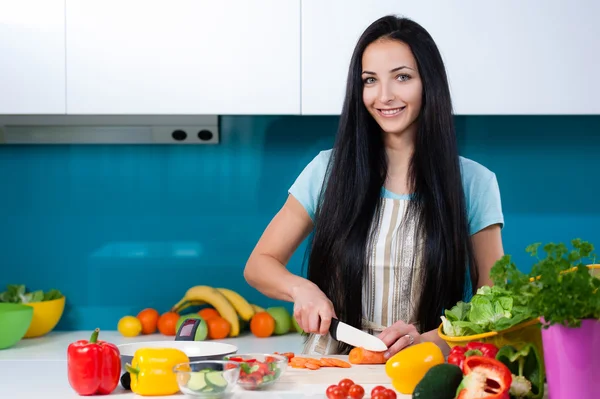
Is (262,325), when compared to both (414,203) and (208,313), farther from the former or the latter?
(414,203)

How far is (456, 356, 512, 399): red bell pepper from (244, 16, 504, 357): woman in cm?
78

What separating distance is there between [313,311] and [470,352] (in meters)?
0.47

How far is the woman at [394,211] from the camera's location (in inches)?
77.0

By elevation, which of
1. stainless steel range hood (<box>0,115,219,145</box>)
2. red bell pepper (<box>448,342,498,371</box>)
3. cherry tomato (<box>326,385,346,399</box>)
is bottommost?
cherry tomato (<box>326,385,346,399</box>)

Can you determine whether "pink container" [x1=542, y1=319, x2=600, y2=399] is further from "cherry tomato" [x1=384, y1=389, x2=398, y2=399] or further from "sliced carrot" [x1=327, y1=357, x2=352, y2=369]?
"sliced carrot" [x1=327, y1=357, x2=352, y2=369]

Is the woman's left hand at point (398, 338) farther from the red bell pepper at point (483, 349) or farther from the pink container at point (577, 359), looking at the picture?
the pink container at point (577, 359)

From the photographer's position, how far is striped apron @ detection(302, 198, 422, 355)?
1995 mm

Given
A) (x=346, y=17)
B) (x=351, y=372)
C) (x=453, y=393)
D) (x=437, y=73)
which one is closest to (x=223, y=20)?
(x=346, y=17)

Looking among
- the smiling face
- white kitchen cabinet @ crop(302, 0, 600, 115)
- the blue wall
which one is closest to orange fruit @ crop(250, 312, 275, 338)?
the blue wall

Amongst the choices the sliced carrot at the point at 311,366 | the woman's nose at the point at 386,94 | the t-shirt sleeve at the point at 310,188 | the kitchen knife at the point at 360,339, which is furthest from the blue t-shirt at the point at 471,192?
the sliced carrot at the point at 311,366

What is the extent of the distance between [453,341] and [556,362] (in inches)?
10.0

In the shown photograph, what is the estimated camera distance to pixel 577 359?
110 cm

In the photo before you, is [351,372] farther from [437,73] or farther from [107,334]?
[107,334]

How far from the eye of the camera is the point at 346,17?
8.10ft
